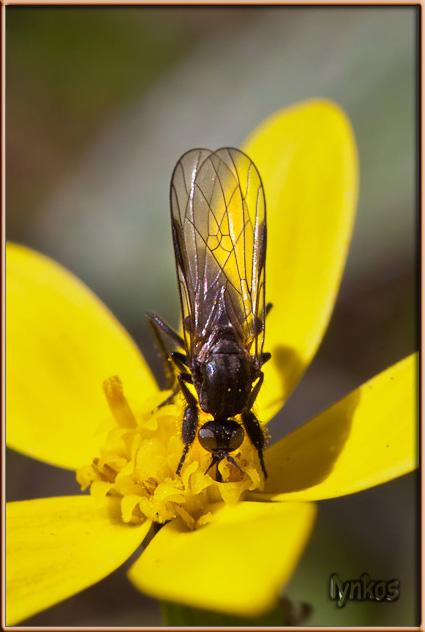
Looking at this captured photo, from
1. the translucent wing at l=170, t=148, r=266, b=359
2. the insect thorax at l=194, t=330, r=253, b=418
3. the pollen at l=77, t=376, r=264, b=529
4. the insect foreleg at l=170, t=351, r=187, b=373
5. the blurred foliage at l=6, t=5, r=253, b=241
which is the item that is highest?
the blurred foliage at l=6, t=5, r=253, b=241

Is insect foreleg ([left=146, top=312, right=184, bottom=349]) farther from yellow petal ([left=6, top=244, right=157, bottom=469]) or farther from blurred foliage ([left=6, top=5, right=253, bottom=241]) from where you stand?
blurred foliage ([left=6, top=5, right=253, bottom=241])

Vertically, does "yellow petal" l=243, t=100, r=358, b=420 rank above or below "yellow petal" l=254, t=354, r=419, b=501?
above

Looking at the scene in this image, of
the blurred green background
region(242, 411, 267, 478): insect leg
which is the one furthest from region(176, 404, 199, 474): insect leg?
the blurred green background

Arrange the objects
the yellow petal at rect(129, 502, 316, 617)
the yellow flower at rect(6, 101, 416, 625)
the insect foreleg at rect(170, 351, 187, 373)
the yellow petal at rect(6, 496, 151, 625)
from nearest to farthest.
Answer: the yellow petal at rect(129, 502, 316, 617) → the yellow flower at rect(6, 101, 416, 625) → the yellow petal at rect(6, 496, 151, 625) → the insect foreleg at rect(170, 351, 187, 373)

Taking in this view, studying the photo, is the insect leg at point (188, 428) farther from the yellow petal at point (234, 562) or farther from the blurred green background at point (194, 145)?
the blurred green background at point (194, 145)

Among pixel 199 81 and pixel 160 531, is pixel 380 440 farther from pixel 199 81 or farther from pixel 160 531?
pixel 199 81

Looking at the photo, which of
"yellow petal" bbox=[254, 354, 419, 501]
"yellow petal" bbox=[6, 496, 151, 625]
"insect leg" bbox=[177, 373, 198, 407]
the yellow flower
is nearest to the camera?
the yellow flower

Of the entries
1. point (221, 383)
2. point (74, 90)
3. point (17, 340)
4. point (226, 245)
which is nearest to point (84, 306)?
point (17, 340)

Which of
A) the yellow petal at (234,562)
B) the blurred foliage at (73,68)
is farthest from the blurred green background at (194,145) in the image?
the yellow petal at (234,562)

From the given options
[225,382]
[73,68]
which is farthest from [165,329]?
[73,68]
